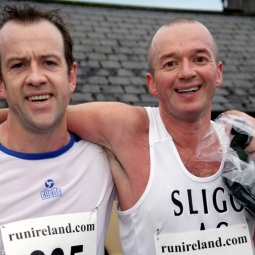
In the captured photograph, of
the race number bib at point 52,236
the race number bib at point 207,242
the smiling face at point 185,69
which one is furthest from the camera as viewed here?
the smiling face at point 185,69

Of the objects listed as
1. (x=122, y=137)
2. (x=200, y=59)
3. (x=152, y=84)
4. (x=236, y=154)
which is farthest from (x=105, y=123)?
(x=236, y=154)

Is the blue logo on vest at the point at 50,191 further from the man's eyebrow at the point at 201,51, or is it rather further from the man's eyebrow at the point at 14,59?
the man's eyebrow at the point at 201,51

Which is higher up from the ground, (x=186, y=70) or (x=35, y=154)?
(x=186, y=70)

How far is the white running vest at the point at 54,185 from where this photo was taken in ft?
7.32

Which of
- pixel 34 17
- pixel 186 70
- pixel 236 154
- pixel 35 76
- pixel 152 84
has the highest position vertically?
pixel 34 17

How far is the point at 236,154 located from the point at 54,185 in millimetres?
1047

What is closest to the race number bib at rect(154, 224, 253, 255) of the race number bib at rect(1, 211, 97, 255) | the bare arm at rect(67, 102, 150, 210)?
the bare arm at rect(67, 102, 150, 210)

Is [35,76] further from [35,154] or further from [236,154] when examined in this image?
[236,154]

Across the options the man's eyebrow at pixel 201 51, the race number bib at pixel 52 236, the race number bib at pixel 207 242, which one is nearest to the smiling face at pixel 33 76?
the race number bib at pixel 52 236

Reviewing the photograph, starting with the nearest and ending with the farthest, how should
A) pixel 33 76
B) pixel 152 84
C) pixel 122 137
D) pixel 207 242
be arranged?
pixel 33 76 → pixel 207 242 → pixel 122 137 → pixel 152 84

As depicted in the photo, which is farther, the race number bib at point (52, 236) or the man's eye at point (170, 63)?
the man's eye at point (170, 63)

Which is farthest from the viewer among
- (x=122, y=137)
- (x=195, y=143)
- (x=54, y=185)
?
(x=195, y=143)

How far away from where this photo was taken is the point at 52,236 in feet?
7.22

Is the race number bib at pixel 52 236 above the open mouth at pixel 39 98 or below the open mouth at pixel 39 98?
below
